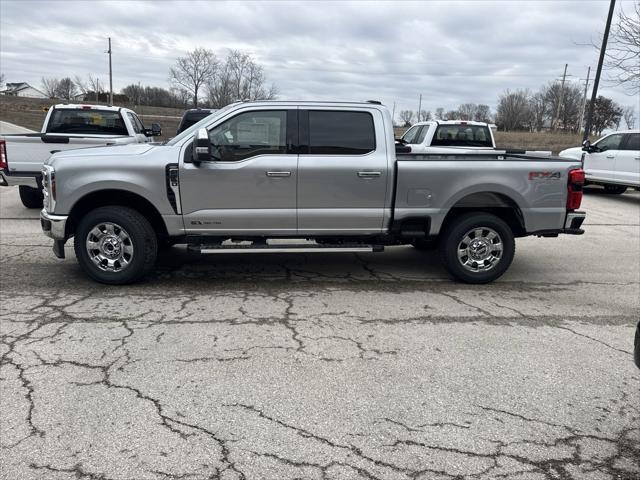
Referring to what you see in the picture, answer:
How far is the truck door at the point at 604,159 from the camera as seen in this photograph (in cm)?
1457

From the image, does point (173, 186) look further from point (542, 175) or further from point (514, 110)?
point (514, 110)

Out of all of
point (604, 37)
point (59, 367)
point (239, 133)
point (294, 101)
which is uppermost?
point (604, 37)

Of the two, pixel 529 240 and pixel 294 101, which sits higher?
pixel 294 101

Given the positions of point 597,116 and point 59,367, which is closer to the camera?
point 59,367

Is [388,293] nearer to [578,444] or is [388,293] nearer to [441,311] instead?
[441,311]

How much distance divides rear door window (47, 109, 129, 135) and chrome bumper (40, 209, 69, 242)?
17.8 feet

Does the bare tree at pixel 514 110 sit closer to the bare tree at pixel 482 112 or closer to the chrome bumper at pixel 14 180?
the bare tree at pixel 482 112

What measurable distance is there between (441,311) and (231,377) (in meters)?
2.37

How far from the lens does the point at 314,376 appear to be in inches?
149

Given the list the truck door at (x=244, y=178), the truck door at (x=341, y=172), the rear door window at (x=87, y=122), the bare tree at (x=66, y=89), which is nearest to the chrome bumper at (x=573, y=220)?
the truck door at (x=341, y=172)

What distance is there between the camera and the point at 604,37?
18391 millimetres

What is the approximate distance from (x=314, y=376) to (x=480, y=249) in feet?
10.2

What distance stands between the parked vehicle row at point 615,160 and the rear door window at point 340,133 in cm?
1012

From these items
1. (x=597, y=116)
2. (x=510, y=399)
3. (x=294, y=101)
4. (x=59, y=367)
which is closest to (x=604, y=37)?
(x=294, y=101)
